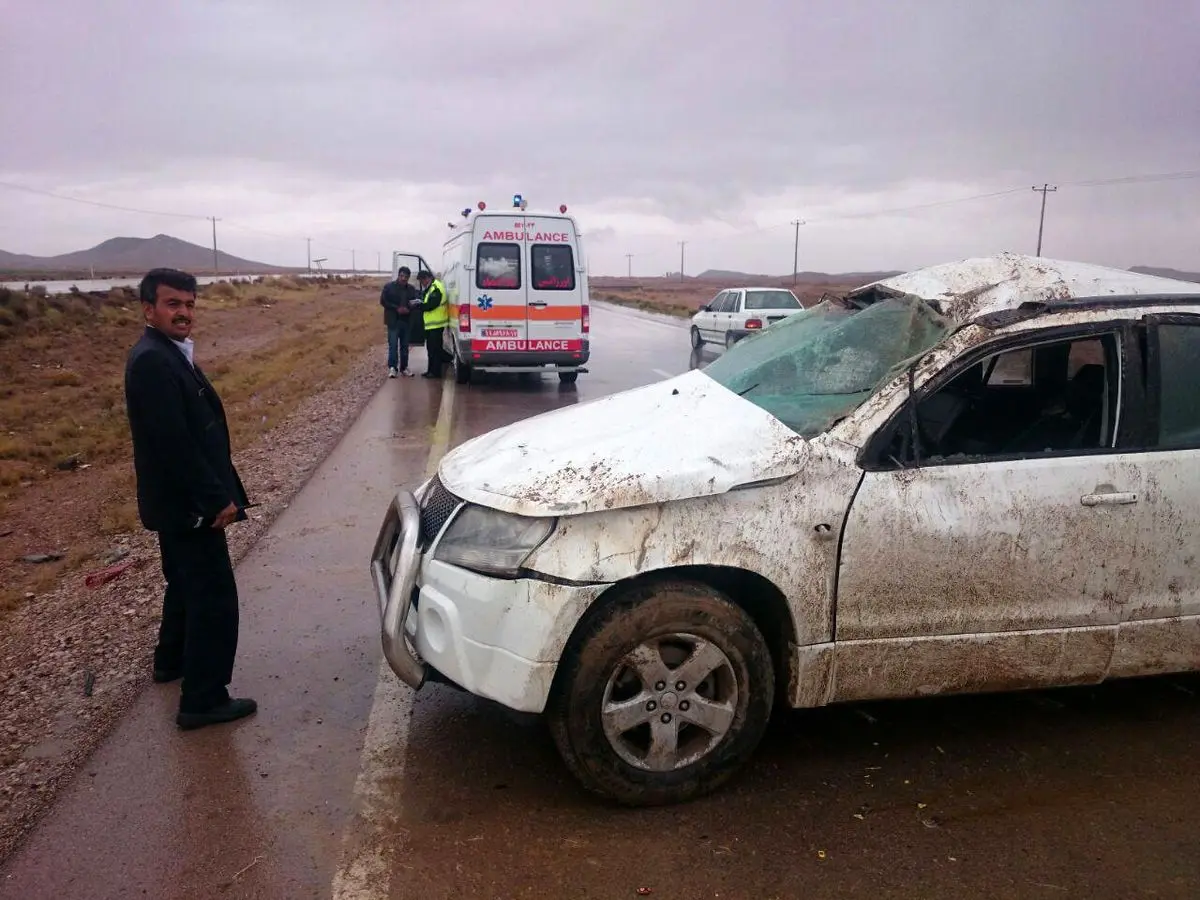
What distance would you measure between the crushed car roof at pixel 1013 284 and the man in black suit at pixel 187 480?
3.06 metres

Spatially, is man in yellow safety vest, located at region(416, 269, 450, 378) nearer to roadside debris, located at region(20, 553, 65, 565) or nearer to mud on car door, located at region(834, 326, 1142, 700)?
roadside debris, located at region(20, 553, 65, 565)

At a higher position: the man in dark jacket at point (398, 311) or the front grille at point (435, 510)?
the man in dark jacket at point (398, 311)

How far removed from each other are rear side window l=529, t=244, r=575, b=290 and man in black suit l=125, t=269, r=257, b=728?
34.4ft

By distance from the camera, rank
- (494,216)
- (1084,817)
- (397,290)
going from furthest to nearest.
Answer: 1. (397,290)
2. (494,216)
3. (1084,817)

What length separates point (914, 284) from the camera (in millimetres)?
4102

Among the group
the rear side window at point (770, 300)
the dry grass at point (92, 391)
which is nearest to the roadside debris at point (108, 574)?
the dry grass at point (92, 391)

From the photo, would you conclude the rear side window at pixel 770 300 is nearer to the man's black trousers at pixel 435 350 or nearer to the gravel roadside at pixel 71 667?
the man's black trousers at pixel 435 350

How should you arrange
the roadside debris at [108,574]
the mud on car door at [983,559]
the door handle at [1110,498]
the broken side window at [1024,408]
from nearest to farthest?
the mud on car door at [983,559], the door handle at [1110,498], the broken side window at [1024,408], the roadside debris at [108,574]

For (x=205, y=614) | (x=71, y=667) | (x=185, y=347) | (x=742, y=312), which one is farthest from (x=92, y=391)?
(x=205, y=614)

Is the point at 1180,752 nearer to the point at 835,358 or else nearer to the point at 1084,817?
the point at 1084,817

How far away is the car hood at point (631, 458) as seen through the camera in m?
3.05

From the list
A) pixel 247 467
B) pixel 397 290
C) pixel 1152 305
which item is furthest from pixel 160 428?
pixel 397 290

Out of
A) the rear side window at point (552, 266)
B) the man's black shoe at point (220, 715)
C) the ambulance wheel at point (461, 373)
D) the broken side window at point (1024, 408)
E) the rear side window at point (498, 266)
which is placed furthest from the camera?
the ambulance wheel at point (461, 373)

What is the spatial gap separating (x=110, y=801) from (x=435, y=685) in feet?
4.51
